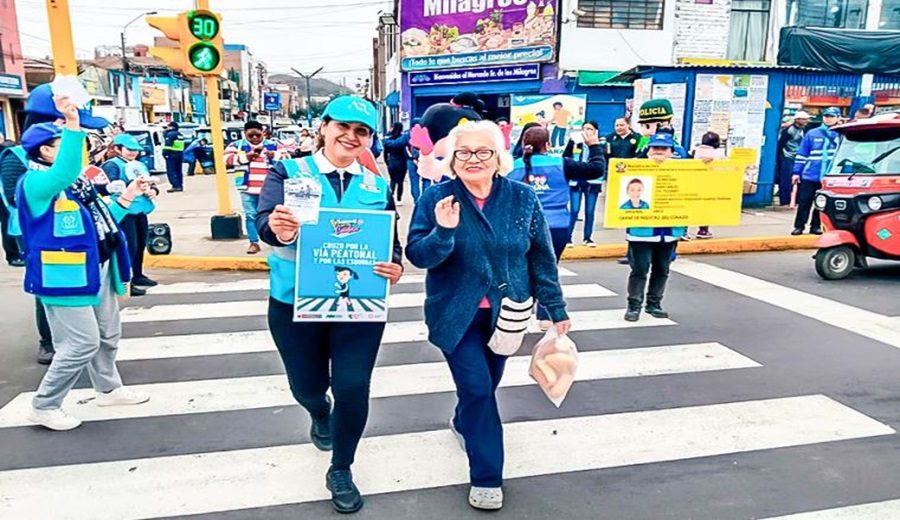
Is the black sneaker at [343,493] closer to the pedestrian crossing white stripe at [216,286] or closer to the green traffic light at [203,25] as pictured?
the pedestrian crossing white stripe at [216,286]

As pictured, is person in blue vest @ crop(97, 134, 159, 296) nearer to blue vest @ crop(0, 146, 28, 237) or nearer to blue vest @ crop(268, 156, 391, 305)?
blue vest @ crop(0, 146, 28, 237)

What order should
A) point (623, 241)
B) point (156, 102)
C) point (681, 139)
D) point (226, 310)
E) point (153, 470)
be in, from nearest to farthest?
1. point (153, 470)
2. point (226, 310)
3. point (623, 241)
4. point (681, 139)
5. point (156, 102)

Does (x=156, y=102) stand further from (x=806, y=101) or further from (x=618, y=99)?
(x=806, y=101)

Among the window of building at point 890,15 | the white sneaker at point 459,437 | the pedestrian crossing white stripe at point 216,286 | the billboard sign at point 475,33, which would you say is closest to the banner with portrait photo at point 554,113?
the billboard sign at point 475,33

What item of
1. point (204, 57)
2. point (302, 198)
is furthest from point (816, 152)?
point (302, 198)

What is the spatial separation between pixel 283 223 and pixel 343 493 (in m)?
1.34

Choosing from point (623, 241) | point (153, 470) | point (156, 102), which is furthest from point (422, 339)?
point (156, 102)

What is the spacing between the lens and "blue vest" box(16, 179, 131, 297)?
12.8 ft

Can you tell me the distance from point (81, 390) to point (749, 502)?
4.31m

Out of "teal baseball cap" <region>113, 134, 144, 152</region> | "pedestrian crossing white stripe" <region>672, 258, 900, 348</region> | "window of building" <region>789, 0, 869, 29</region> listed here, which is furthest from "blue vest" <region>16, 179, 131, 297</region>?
"window of building" <region>789, 0, 869, 29</region>

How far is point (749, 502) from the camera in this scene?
11.2ft

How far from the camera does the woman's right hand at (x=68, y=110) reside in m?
3.42

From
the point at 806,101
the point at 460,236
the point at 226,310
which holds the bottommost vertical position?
the point at 226,310

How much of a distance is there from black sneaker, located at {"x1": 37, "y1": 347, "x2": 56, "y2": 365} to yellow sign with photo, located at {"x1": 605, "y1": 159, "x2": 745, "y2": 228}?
200 inches
